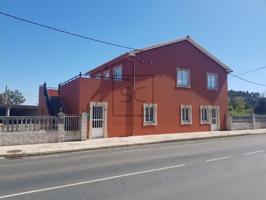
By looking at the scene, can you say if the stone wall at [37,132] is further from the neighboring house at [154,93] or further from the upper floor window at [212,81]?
the upper floor window at [212,81]

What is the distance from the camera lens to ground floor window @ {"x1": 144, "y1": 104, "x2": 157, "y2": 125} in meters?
23.7

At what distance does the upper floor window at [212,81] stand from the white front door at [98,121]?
11.8m

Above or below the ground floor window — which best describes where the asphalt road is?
below

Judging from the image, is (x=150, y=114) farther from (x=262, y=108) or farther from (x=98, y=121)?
(x=262, y=108)

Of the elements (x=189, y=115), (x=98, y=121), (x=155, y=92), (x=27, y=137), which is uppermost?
(x=155, y=92)

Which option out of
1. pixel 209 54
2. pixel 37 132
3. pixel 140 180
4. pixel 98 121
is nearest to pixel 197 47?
pixel 209 54

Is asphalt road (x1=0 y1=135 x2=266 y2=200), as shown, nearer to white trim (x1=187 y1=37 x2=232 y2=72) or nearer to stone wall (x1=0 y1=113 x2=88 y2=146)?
stone wall (x1=0 y1=113 x2=88 y2=146)

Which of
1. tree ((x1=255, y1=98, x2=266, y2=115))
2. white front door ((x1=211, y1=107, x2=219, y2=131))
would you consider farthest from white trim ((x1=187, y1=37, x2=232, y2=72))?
tree ((x1=255, y1=98, x2=266, y2=115))

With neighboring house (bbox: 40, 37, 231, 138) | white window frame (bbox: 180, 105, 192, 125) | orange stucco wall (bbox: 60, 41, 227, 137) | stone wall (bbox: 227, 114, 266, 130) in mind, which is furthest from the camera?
stone wall (bbox: 227, 114, 266, 130)

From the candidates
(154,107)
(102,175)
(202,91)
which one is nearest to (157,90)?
(154,107)

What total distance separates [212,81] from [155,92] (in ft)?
24.1

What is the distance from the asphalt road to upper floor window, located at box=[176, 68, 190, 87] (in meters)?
15.5

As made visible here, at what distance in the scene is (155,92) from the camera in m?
24.4

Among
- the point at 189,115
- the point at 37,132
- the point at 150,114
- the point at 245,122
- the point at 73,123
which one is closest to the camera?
the point at 37,132
